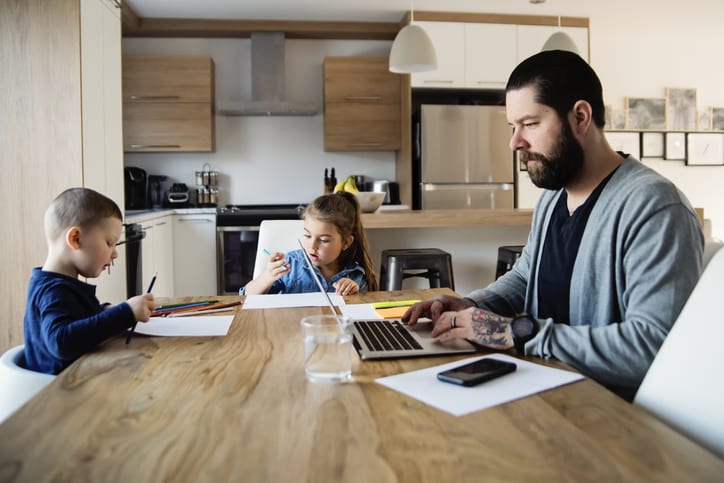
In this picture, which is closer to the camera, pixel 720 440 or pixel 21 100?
pixel 720 440

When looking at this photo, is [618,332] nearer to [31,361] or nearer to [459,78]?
[31,361]

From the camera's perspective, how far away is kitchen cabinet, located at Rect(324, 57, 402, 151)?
5.38m

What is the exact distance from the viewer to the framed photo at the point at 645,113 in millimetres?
6199

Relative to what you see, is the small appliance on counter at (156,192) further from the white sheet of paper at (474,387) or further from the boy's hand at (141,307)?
the white sheet of paper at (474,387)

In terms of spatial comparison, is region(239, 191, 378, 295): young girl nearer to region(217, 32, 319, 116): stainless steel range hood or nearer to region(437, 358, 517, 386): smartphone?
region(437, 358, 517, 386): smartphone

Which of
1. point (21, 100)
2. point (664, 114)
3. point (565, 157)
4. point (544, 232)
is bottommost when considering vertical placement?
point (544, 232)

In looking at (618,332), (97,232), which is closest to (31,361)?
(97,232)

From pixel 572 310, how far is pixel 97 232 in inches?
42.8

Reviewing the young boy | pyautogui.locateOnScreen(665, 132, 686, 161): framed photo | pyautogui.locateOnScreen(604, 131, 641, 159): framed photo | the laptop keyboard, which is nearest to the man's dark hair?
A: the laptop keyboard

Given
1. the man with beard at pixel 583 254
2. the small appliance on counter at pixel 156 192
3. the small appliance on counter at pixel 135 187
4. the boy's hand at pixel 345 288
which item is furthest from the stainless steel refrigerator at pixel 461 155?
the man with beard at pixel 583 254

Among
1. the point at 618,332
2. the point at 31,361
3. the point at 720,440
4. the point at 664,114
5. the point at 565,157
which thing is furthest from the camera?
the point at 664,114

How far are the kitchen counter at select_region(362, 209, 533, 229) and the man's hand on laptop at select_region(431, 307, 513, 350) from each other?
2.19 metres

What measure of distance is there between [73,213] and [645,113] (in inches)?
241

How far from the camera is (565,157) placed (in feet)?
4.57
